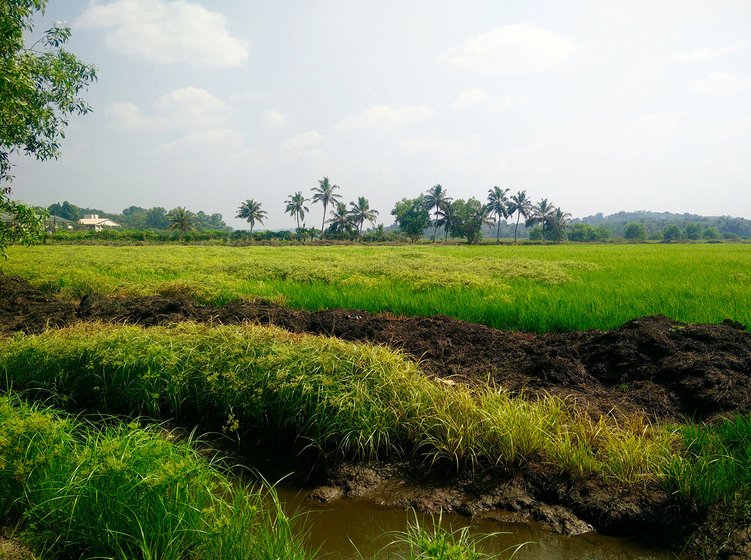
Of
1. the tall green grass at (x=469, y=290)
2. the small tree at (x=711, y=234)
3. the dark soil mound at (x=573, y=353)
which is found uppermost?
the small tree at (x=711, y=234)

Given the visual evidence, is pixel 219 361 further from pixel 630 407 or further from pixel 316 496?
pixel 630 407

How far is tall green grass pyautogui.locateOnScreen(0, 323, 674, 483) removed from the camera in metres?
3.62

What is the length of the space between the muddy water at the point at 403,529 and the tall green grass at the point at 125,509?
0.31 metres

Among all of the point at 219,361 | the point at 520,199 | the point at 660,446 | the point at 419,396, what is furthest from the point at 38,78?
the point at 520,199

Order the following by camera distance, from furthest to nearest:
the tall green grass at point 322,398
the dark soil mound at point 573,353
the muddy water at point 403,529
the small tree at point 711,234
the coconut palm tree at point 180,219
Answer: the small tree at point 711,234
the coconut palm tree at point 180,219
the dark soil mound at point 573,353
the tall green grass at point 322,398
the muddy water at point 403,529

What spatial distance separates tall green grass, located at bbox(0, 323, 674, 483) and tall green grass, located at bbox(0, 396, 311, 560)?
41.0 inches

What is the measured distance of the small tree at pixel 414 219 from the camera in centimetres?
7381

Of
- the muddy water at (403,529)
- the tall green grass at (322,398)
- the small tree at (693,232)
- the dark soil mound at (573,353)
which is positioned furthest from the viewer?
the small tree at (693,232)

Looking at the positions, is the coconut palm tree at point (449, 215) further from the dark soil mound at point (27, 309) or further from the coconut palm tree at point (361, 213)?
the dark soil mound at point (27, 309)

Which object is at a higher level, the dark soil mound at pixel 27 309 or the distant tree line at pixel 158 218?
the distant tree line at pixel 158 218

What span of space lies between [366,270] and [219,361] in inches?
395

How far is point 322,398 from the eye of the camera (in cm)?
418

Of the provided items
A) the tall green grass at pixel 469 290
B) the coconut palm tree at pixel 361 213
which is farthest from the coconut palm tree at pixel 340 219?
the tall green grass at pixel 469 290

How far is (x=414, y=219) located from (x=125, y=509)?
7304cm
